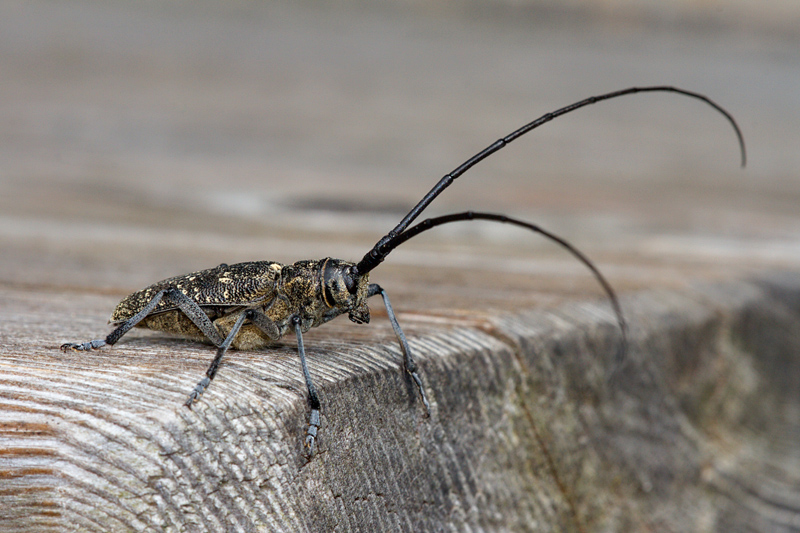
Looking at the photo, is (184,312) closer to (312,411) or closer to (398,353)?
(398,353)

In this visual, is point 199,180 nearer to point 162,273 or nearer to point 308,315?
point 162,273

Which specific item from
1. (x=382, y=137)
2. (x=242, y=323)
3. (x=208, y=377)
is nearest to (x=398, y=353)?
(x=242, y=323)

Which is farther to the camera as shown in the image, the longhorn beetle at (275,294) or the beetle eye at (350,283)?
the beetle eye at (350,283)

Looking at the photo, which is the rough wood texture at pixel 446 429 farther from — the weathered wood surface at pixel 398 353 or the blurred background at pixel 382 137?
the blurred background at pixel 382 137

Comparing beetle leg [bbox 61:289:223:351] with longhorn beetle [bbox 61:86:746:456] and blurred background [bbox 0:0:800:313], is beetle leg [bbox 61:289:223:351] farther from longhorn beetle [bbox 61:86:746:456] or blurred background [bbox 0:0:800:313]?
blurred background [bbox 0:0:800:313]

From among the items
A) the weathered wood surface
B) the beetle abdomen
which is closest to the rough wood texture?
the weathered wood surface

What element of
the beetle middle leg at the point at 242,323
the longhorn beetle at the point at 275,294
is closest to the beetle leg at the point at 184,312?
the longhorn beetle at the point at 275,294
